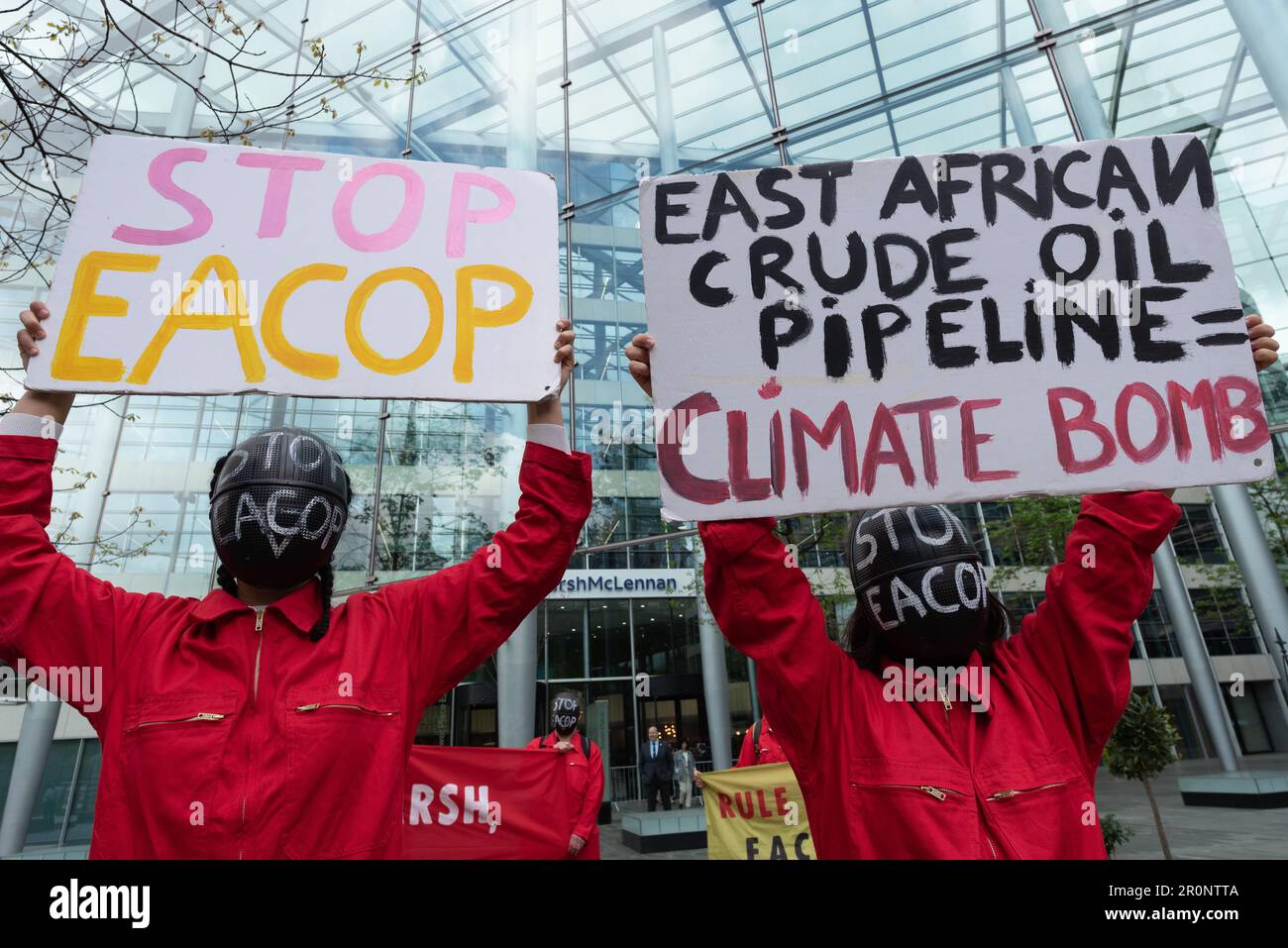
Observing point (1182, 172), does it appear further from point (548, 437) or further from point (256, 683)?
point (256, 683)

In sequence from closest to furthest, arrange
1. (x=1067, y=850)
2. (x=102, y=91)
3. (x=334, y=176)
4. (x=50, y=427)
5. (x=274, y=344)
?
(x=1067, y=850), (x=50, y=427), (x=274, y=344), (x=334, y=176), (x=102, y=91)

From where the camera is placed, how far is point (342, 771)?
171cm

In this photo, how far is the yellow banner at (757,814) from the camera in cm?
541

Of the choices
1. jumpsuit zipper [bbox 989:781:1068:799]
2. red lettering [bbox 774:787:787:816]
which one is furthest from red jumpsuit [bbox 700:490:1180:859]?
red lettering [bbox 774:787:787:816]

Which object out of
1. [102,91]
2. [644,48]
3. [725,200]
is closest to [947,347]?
[725,200]

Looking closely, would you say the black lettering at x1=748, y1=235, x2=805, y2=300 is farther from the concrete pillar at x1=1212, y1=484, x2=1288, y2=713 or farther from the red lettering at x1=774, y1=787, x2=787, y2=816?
the concrete pillar at x1=1212, y1=484, x2=1288, y2=713

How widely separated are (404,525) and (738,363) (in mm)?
8958

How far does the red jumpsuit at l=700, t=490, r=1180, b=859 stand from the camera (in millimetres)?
1701

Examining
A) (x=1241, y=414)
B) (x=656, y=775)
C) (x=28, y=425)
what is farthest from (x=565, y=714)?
(x=656, y=775)

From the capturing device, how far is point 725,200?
6.98 ft

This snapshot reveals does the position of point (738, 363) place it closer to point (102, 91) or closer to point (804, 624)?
point (804, 624)

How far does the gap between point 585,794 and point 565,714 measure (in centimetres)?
94

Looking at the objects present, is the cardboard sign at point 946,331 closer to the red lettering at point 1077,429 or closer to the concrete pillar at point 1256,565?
the red lettering at point 1077,429

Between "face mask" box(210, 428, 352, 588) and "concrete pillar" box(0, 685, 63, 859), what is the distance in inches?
455
